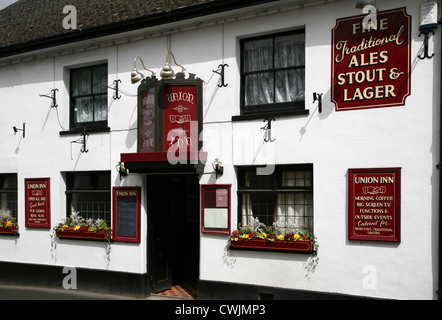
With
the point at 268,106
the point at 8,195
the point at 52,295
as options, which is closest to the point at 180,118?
the point at 268,106

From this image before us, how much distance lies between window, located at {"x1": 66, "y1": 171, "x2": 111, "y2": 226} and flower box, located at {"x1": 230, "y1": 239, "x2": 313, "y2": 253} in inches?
140

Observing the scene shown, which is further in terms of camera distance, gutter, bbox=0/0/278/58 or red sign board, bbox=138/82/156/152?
red sign board, bbox=138/82/156/152

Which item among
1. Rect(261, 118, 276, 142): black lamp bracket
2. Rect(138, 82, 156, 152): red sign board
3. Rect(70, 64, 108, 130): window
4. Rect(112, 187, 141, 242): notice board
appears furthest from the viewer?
Rect(70, 64, 108, 130): window

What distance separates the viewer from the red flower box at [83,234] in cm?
1002

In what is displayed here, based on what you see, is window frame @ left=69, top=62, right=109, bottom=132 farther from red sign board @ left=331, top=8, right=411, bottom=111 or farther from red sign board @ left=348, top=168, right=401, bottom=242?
red sign board @ left=348, top=168, right=401, bottom=242

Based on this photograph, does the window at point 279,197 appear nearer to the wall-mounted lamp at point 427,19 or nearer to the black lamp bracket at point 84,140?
the wall-mounted lamp at point 427,19

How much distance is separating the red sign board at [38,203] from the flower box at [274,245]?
17.0 ft

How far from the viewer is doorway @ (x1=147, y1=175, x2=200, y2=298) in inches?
392

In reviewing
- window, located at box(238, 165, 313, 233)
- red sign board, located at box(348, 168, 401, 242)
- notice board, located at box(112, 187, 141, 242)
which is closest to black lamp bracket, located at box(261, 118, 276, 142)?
window, located at box(238, 165, 313, 233)

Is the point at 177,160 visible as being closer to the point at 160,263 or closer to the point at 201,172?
the point at 201,172

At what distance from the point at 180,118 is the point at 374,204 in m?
4.20

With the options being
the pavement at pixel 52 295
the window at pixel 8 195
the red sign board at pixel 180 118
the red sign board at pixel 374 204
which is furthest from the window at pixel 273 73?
the window at pixel 8 195

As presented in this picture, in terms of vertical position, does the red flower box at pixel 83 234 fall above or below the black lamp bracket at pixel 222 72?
below

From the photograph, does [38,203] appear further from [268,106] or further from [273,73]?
[273,73]
